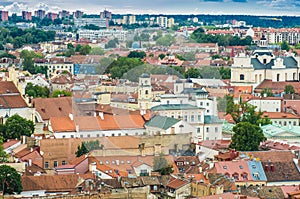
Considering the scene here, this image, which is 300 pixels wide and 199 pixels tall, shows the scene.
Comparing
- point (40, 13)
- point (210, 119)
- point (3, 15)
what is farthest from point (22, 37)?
point (210, 119)

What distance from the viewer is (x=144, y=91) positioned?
15.6 metres

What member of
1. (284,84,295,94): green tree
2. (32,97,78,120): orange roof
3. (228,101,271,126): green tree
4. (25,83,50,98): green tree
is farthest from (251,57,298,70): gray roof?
(32,97,78,120): orange roof

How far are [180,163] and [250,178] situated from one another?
41.4 inches

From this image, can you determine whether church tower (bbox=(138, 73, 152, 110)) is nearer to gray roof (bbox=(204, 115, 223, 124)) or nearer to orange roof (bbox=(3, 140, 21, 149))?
gray roof (bbox=(204, 115, 223, 124))

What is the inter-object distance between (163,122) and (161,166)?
2.20 feet

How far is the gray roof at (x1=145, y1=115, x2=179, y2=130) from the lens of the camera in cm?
1236

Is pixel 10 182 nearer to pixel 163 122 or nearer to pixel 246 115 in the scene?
pixel 163 122

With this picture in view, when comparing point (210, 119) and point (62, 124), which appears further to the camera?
point (62, 124)

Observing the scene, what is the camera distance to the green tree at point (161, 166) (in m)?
13.5

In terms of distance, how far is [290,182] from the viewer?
14.4 metres

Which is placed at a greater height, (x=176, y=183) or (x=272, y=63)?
(x=272, y=63)

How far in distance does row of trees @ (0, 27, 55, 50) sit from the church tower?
142ft

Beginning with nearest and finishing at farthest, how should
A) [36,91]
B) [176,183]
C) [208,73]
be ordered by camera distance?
[176,183] < [208,73] < [36,91]

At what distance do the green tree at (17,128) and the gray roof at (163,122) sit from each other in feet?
16.5
